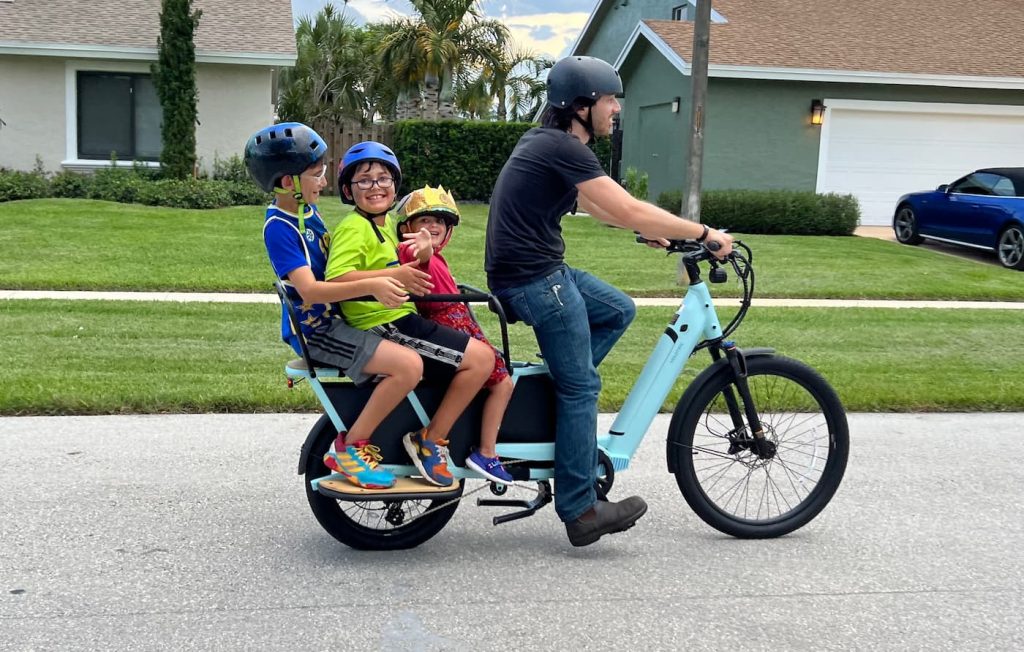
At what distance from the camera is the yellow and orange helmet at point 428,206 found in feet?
13.5

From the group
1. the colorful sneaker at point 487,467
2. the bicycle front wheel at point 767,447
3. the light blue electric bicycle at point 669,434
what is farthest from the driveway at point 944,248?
the colorful sneaker at point 487,467

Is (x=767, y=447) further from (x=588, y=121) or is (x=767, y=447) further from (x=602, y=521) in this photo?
(x=588, y=121)

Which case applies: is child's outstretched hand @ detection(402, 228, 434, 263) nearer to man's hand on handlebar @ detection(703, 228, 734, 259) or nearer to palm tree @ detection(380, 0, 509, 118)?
man's hand on handlebar @ detection(703, 228, 734, 259)

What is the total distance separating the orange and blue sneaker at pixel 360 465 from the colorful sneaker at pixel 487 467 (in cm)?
33

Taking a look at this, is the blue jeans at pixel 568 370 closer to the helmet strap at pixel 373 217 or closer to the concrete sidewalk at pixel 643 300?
the helmet strap at pixel 373 217

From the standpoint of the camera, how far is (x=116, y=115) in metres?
20.1

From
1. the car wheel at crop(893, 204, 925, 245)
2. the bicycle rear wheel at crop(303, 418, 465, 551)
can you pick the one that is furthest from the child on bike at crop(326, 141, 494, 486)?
the car wheel at crop(893, 204, 925, 245)

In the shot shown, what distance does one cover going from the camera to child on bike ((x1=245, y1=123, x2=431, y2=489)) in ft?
13.1

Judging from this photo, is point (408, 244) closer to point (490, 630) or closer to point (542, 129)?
point (542, 129)

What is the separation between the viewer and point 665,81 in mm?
22641

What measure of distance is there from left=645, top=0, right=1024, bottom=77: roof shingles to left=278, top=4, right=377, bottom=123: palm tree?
1539 centimetres

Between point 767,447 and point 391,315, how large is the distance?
1728mm

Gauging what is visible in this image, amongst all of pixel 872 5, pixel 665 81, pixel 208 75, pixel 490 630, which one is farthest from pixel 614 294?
pixel 872 5

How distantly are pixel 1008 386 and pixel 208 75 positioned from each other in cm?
1652
